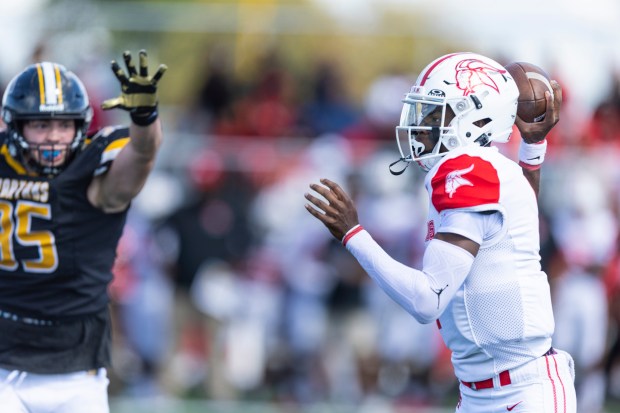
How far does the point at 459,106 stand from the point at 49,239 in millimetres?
2051

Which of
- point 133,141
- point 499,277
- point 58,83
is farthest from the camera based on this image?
point 58,83

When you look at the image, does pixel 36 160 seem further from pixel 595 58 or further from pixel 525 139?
pixel 595 58

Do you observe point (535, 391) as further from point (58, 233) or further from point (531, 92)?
point (58, 233)

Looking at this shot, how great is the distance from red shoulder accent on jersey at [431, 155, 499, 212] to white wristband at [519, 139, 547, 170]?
826 mm

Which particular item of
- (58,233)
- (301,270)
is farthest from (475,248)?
(301,270)

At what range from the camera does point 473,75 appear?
4422 mm

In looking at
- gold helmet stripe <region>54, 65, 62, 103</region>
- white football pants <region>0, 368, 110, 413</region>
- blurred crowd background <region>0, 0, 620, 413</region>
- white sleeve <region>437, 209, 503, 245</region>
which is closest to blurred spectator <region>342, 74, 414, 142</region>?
blurred crowd background <region>0, 0, 620, 413</region>

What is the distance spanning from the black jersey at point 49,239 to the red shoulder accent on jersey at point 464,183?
179 centimetres

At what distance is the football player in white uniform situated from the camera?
13.4 ft

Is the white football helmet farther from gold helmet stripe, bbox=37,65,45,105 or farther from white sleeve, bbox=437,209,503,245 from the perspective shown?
gold helmet stripe, bbox=37,65,45,105

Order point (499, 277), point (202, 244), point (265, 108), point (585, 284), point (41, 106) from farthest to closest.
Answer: point (265, 108) → point (202, 244) → point (585, 284) → point (41, 106) → point (499, 277)

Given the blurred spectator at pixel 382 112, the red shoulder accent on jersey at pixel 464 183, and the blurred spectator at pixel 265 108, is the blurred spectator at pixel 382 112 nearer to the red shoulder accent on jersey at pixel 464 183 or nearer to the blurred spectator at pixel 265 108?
the blurred spectator at pixel 265 108

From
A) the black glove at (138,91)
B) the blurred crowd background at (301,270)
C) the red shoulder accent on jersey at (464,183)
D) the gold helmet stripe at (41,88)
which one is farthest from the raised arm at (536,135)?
the blurred crowd background at (301,270)

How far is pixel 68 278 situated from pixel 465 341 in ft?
6.45
